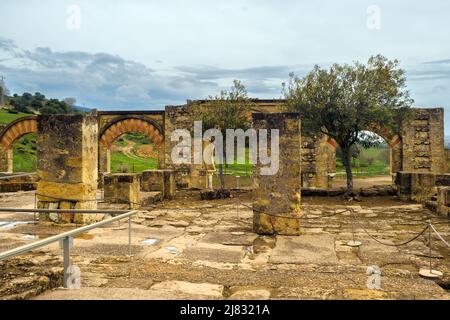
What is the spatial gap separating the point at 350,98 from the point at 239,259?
8485 millimetres

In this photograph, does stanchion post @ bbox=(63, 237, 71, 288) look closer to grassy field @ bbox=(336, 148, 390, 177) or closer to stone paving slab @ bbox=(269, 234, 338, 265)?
stone paving slab @ bbox=(269, 234, 338, 265)

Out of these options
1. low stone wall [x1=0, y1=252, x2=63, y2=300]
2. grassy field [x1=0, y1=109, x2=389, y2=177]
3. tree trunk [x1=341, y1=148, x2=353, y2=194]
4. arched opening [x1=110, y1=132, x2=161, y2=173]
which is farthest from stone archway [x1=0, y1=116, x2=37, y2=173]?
low stone wall [x1=0, y1=252, x2=63, y2=300]

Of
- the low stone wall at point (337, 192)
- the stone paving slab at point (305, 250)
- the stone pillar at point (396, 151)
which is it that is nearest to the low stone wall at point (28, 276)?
the stone paving slab at point (305, 250)

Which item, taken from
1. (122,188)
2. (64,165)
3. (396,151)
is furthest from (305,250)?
(396,151)

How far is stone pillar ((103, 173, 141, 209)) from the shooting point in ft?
33.8

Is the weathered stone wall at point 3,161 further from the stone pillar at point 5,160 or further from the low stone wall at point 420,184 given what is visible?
the low stone wall at point 420,184

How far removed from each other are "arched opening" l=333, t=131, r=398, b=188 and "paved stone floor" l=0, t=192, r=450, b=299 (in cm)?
461

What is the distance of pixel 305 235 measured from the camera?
7.48m

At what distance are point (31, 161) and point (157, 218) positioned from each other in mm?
23343

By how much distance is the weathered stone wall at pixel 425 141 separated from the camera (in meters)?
17.8

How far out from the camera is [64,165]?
807 cm

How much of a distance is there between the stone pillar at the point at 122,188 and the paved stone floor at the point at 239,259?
1.06 metres

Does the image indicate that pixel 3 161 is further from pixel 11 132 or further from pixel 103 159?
pixel 103 159
